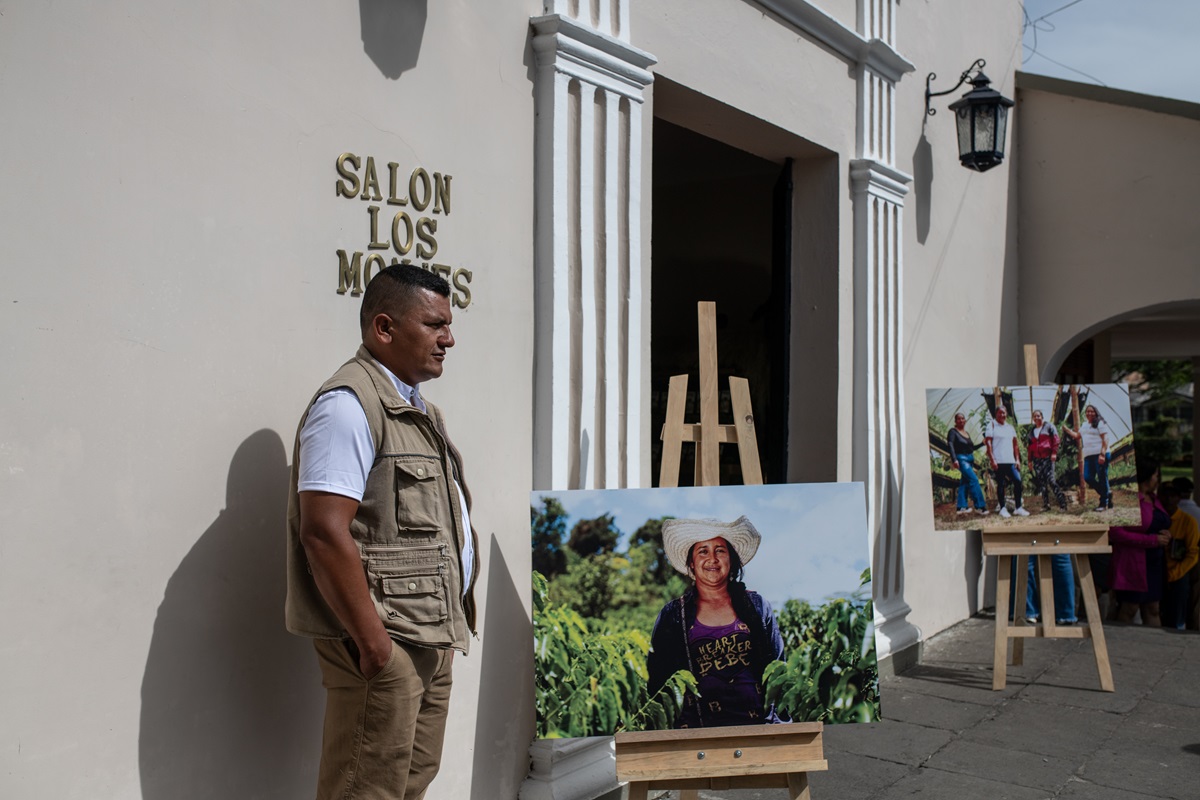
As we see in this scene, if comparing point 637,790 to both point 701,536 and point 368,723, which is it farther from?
point 368,723

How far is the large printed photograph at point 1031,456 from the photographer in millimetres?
5773

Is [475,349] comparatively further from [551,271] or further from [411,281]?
[411,281]

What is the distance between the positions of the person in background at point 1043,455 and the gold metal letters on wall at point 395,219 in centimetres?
379

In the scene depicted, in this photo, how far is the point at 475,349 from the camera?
3.41 m

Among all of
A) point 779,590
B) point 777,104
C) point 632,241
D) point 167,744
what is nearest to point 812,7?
point 777,104

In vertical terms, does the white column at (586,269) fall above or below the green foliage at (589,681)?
above

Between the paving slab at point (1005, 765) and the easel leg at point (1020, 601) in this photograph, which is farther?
the easel leg at point (1020, 601)

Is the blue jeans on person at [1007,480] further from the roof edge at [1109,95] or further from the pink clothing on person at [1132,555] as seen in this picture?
the roof edge at [1109,95]

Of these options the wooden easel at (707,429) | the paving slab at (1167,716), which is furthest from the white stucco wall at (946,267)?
the wooden easel at (707,429)

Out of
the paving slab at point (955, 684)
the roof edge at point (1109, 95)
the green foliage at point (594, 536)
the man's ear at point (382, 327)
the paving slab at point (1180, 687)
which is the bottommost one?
the paving slab at point (1180, 687)

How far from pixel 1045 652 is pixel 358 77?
5473mm

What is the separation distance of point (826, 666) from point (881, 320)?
3.16 m

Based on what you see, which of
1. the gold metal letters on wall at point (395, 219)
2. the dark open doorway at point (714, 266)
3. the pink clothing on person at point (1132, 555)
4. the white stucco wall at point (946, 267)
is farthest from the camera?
the pink clothing on person at point (1132, 555)

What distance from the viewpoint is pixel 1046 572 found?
224 inches
